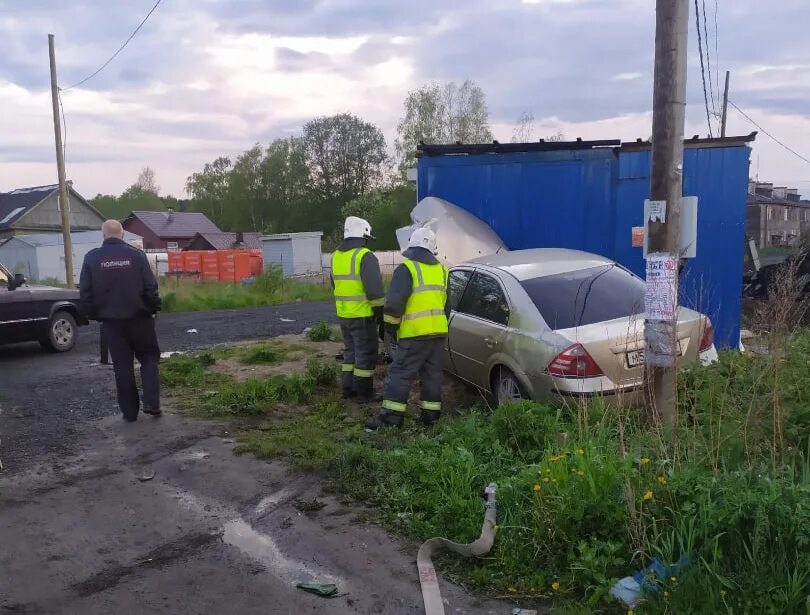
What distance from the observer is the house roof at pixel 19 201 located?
160ft

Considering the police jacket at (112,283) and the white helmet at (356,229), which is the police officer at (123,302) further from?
the white helmet at (356,229)

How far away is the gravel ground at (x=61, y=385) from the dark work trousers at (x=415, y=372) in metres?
2.77

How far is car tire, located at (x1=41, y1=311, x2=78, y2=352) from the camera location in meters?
10.9

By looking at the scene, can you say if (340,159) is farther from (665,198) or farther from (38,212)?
(665,198)

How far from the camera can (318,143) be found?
6631 centimetres

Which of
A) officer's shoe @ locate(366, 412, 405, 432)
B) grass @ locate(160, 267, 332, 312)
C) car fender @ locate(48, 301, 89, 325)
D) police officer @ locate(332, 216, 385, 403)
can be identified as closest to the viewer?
officer's shoe @ locate(366, 412, 405, 432)

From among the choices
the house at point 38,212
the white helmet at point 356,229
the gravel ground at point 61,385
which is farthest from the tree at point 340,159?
the white helmet at point 356,229

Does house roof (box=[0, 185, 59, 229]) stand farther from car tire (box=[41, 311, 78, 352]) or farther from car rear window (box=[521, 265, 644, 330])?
car rear window (box=[521, 265, 644, 330])

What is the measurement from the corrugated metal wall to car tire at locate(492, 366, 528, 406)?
110 inches

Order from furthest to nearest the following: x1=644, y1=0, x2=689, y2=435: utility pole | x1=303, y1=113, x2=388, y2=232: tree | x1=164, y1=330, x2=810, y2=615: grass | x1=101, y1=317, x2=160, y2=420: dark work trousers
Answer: x1=303, y1=113, x2=388, y2=232: tree < x1=101, y1=317, x2=160, y2=420: dark work trousers < x1=644, y1=0, x2=689, y2=435: utility pole < x1=164, y1=330, x2=810, y2=615: grass

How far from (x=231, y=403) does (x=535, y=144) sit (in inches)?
230

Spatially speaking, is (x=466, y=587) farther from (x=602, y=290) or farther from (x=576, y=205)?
(x=576, y=205)

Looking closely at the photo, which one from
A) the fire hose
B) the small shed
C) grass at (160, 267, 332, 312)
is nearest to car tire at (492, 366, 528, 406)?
the fire hose

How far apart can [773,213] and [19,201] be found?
184ft
